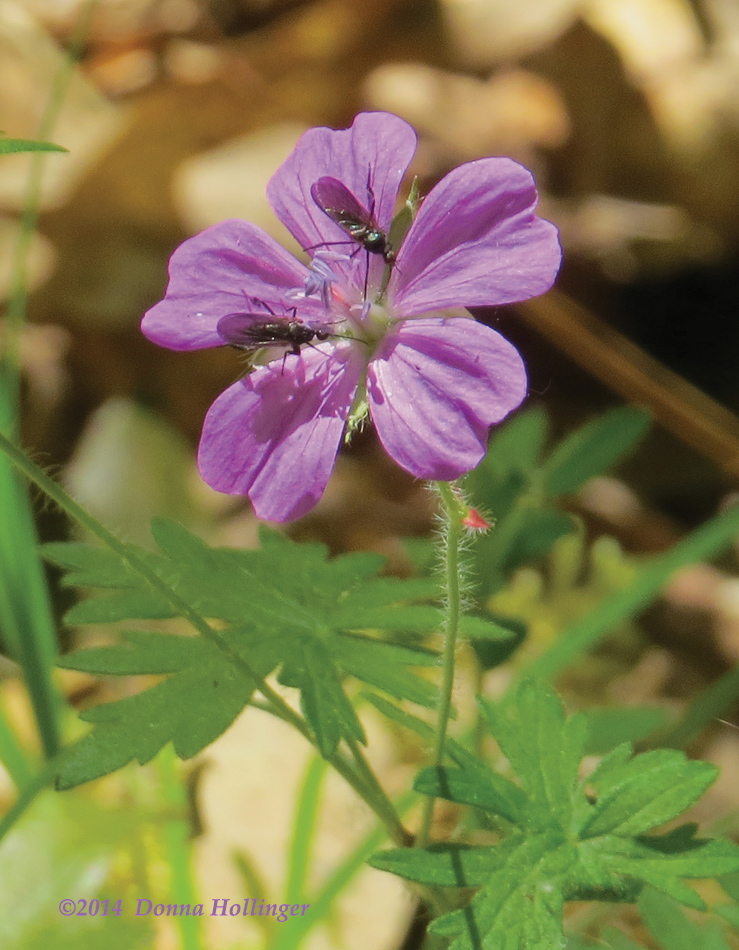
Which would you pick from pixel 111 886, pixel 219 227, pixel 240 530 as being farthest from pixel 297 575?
pixel 240 530

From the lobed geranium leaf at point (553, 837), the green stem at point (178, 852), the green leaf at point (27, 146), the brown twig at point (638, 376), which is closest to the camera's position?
the green leaf at point (27, 146)

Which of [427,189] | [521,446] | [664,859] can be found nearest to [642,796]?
[664,859]

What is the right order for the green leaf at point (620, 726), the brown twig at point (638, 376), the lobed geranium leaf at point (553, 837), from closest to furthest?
1. the lobed geranium leaf at point (553, 837)
2. the green leaf at point (620, 726)
3. the brown twig at point (638, 376)

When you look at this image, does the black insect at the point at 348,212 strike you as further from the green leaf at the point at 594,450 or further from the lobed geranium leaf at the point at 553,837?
the green leaf at the point at 594,450

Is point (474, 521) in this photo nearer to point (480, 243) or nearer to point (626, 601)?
point (480, 243)

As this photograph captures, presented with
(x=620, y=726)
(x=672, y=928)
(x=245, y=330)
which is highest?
(x=245, y=330)

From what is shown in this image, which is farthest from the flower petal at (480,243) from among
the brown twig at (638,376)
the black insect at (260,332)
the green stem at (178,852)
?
the brown twig at (638,376)
